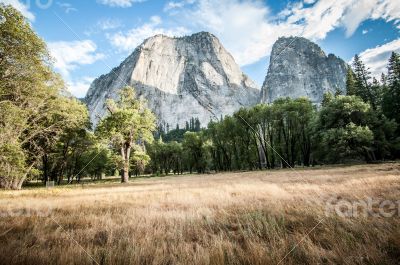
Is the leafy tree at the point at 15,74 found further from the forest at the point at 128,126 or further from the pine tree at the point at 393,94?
the pine tree at the point at 393,94

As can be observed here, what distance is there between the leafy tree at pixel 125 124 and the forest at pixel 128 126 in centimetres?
13

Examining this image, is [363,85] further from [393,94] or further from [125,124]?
[125,124]

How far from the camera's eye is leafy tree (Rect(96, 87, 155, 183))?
30.8 metres

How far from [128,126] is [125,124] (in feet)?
2.76

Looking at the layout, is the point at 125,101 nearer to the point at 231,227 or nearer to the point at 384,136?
the point at 231,227

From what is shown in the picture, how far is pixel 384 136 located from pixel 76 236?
45.7 metres

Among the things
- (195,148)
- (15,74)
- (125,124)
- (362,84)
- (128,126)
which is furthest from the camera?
(195,148)

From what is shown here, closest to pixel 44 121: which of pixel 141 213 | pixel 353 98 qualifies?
pixel 141 213

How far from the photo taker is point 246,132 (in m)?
63.5

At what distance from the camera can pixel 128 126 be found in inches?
1256

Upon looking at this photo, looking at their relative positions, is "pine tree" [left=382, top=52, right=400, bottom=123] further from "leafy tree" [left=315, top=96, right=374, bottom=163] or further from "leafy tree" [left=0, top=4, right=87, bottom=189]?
"leafy tree" [left=0, top=4, right=87, bottom=189]

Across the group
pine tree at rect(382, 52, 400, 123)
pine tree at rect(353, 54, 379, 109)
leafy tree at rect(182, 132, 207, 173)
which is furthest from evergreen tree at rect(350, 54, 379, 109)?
leafy tree at rect(182, 132, 207, 173)

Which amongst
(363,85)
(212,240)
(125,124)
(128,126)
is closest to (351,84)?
(363,85)

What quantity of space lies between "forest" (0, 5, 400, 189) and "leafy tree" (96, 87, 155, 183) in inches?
5.0
